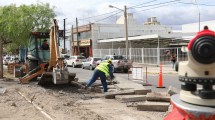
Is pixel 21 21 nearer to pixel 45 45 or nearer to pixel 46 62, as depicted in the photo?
pixel 45 45

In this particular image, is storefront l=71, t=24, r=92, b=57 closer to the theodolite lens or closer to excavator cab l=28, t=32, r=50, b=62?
excavator cab l=28, t=32, r=50, b=62

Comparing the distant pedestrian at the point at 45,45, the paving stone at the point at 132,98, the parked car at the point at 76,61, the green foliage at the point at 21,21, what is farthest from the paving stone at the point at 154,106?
the parked car at the point at 76,61

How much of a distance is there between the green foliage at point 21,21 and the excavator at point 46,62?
490cm

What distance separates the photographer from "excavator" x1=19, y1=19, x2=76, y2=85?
15470 mm

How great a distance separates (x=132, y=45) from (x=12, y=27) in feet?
109

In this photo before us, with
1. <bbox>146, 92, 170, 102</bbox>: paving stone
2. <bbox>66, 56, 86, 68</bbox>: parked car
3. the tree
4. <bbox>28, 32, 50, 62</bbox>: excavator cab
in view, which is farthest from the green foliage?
<bbox>66, 56, 86, 68</bbox>: parked car

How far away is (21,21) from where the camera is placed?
2441 centimetres

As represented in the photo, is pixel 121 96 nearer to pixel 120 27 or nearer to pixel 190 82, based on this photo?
pixel 190 82

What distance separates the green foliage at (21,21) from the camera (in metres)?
23.7

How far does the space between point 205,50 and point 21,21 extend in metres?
23.3

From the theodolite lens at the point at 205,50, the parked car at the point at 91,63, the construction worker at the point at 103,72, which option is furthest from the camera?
the parked car at the point at 91,63

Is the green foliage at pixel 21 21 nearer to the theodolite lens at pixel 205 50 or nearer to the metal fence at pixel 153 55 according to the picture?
the metal fence at pixel 153 55

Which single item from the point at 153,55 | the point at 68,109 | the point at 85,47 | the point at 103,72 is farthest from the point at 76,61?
the point at 68,109

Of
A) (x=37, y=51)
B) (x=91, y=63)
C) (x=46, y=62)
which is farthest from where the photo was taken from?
(x=91, y=63)
